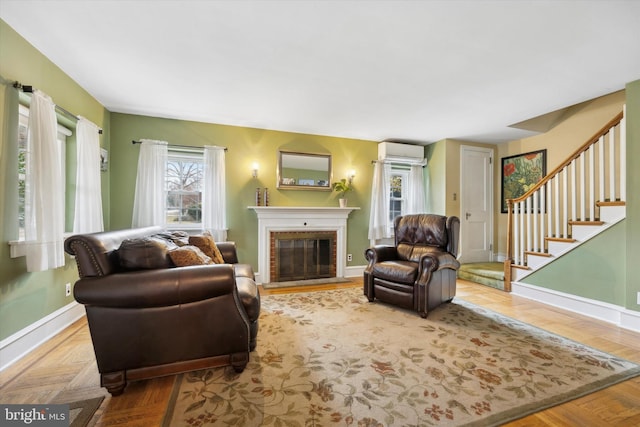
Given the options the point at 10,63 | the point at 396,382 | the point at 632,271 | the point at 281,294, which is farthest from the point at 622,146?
the point at 10,63

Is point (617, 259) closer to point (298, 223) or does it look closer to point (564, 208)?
point (564, 208)

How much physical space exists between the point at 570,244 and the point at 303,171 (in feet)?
12.1

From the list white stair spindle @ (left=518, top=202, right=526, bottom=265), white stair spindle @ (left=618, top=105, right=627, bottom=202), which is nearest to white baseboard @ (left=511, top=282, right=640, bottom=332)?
white stair spindle @ (left=518, top=202, right=526, bottom=265)

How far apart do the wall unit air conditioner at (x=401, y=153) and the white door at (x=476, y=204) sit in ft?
2.41

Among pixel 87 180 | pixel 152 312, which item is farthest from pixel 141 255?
pixel 87 180

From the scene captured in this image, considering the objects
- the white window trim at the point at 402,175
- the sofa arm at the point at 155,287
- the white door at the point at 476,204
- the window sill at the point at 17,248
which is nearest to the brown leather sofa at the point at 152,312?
the sofa arm at the point at 155,287

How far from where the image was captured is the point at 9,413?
1.44 metres

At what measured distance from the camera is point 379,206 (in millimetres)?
4852

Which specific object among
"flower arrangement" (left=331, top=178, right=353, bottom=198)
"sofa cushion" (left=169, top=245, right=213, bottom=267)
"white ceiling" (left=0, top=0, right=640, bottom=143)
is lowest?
"sofa cushion" (left=169, top=245, right=213, bottom=267)

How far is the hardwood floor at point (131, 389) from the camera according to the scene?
149 cm

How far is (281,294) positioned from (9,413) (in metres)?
2.55

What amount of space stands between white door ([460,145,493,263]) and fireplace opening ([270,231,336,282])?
2.47 m

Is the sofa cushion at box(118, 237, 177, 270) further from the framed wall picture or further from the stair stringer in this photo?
the framed wall picture

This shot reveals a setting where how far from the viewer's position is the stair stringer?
2908 mm
